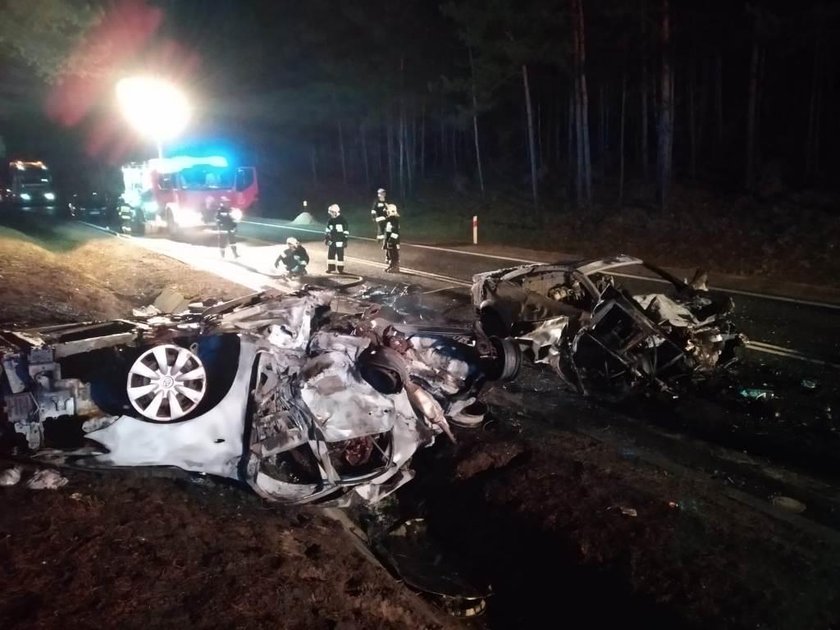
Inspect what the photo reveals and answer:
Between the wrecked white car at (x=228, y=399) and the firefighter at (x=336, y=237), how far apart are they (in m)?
8.28

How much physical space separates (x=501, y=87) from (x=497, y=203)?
14.2 ft

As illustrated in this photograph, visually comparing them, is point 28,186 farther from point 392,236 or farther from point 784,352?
point 784,352

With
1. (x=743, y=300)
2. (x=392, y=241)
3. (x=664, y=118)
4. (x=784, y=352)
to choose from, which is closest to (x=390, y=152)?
(x=664, y=118)

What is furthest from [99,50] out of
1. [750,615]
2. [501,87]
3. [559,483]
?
[750,615]

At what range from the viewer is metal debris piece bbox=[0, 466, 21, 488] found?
439cm

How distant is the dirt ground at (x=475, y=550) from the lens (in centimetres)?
357

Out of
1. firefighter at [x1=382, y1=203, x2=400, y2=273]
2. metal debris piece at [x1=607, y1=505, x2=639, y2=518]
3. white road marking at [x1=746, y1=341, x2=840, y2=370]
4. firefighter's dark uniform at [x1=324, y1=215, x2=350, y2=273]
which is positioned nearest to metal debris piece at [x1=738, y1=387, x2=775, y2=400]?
white road marking at [x1=746, y1=341, x2=840, y2=370]

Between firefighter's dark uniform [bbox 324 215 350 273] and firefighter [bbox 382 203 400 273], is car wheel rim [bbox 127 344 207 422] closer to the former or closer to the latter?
firefighter's dark uniform [bbox 324 215 350 273]

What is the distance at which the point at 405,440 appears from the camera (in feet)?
16.5

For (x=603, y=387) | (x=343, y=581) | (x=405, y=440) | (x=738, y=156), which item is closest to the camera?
(x=343, y=581)

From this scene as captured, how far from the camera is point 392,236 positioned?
538 inches

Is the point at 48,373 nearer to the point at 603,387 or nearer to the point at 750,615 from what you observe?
the point at 750,615

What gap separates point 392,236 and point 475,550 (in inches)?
374

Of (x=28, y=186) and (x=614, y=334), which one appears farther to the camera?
(x=28, y=186)
